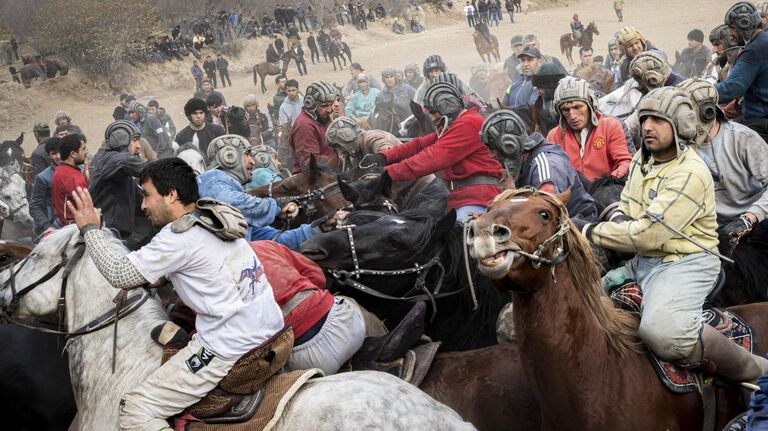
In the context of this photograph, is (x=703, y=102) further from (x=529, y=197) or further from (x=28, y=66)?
(x=28, y=66)

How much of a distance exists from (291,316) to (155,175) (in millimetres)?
1142

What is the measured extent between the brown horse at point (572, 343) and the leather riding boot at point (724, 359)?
0.21 metres

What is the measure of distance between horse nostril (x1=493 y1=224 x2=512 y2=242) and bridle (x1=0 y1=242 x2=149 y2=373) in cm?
225

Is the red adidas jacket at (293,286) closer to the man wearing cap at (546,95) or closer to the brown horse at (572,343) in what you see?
the brown horse at (572,343)

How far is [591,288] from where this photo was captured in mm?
4082

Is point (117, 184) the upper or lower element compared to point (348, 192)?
lower

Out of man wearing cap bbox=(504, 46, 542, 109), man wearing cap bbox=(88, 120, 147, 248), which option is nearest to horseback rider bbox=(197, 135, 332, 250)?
man wearing cap bbox=(88, 120, 147, 248)

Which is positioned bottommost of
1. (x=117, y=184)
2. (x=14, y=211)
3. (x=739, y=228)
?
(x=14, y=211)

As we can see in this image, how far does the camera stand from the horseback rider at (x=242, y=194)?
5.83 metres

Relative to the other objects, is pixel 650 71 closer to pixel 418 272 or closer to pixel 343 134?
pixel 343 134

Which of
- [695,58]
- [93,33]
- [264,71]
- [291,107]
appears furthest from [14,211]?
[93,33]

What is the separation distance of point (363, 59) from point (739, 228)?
34952mm

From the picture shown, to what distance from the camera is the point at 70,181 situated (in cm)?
842

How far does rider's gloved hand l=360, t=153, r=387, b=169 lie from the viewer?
24.5 feet
